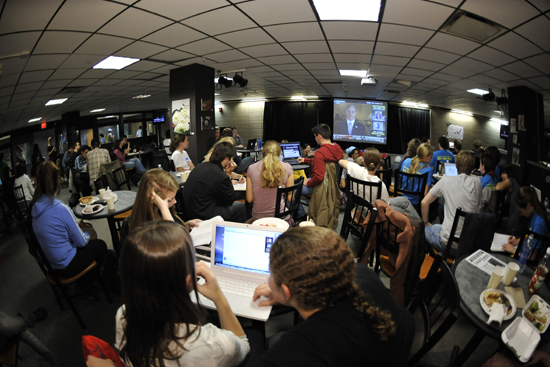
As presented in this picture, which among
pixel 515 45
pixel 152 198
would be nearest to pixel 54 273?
pixel 152 198

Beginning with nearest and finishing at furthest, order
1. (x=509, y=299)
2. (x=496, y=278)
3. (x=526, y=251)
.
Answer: (x=509, y=299), (x=496, y=278), (x=526, y=251)

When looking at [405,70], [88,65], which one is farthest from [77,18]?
[405,70]

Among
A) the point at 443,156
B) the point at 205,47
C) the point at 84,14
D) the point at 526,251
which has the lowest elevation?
the point at 526,251

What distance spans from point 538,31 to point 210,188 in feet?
12.1

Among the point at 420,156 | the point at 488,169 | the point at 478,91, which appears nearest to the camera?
the point at 488,169

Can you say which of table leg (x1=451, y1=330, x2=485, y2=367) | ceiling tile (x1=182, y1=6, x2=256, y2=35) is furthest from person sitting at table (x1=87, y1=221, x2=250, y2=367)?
ceiling tile (x1=182, y1=6, x2=256, y2=35)

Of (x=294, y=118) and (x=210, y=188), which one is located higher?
(x=294, y=118)

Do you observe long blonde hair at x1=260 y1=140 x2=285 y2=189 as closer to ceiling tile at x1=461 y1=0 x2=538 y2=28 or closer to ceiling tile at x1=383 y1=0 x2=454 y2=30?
ceiling tile at x1=383 y1=0 x2=454 y2=30

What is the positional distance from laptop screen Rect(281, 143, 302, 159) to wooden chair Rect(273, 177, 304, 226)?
10.6 feet

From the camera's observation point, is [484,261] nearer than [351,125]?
Yes

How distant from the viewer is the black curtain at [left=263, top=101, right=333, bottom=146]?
1109 centimetres

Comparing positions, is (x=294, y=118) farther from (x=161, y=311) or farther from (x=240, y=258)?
(x=161, y=311)

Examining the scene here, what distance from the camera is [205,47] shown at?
3.80m

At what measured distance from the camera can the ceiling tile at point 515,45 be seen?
2826mm
